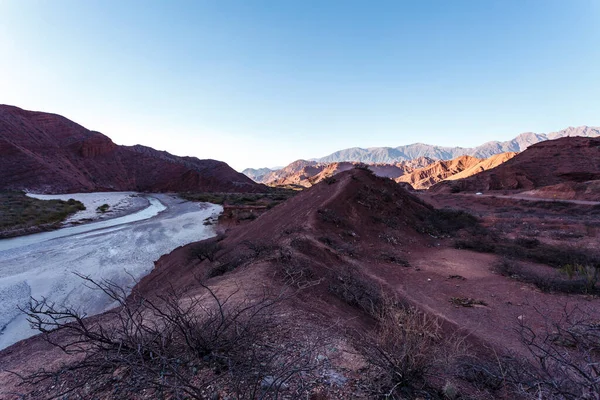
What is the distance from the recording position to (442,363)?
8.77ft

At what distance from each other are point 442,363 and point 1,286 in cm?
1424

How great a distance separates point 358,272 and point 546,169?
47.0m

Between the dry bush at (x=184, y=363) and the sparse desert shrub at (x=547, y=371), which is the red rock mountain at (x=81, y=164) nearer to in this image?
the dry bush at (x=184, y=363)

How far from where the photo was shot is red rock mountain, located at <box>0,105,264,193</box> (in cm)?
4859

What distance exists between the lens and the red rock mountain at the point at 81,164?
4859 cm

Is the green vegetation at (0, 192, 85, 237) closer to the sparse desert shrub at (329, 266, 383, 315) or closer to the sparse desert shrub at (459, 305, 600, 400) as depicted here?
the sparse desert shrub at (329, 266, 383, 315)

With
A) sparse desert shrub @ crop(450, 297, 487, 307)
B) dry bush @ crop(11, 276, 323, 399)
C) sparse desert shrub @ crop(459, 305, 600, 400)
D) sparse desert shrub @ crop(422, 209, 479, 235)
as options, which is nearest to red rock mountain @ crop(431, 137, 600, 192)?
sparse desert shrub @ crop(422, 209, 479, 235)

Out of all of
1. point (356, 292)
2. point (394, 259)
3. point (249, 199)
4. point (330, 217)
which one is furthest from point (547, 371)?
point (249, 199)

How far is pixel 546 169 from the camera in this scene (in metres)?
38.8

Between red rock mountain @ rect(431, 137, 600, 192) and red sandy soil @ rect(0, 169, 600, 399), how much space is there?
31.8 m

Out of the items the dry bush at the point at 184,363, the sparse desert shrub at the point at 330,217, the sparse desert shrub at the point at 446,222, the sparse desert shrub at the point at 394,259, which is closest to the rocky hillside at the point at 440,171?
the sparse desert shrub at the point at 446,222

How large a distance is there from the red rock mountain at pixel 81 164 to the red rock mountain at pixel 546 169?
4468cm

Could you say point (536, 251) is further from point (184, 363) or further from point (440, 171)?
point (440, 171)

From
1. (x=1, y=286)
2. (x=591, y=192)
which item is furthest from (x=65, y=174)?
(x=591, y=192)
